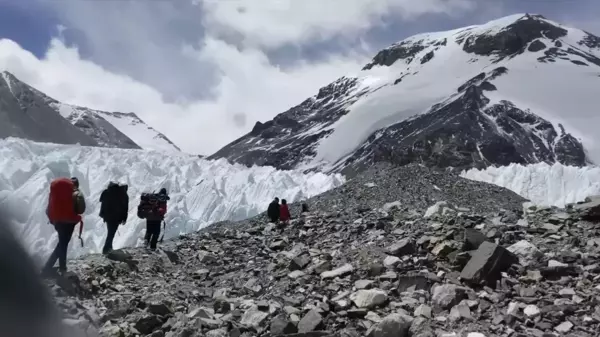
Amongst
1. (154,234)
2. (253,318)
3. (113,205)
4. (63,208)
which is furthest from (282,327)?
(154,234)

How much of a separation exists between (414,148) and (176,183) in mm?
94067

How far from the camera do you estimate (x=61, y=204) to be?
758 cm

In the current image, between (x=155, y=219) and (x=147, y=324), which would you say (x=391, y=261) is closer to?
(x=147, y=324)

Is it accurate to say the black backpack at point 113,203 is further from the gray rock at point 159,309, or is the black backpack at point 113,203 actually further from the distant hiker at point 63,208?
the gray rock at point 159,309

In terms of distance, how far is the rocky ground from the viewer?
589cm

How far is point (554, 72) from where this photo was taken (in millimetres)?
190500

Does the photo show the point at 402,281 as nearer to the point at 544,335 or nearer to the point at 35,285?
the point at 544,335

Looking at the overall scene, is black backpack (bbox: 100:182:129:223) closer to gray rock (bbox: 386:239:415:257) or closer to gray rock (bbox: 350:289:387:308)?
gray rock (bbox: 386:239:415:257)

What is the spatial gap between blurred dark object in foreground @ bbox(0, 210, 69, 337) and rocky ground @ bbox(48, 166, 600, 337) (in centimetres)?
219

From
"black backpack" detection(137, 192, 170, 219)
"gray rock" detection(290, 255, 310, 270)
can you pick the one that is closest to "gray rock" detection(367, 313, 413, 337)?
"gray rock" detection(290, 255, 310, 270)

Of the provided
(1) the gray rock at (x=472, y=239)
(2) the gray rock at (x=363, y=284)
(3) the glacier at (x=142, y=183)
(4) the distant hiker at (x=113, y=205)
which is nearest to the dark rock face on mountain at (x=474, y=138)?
(3) the glacier at (x=142, y=183)

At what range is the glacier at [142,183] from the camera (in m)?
31.0

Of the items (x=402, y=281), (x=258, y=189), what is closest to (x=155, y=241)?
(x=402, y=281)

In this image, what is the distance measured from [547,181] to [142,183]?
27948mm
